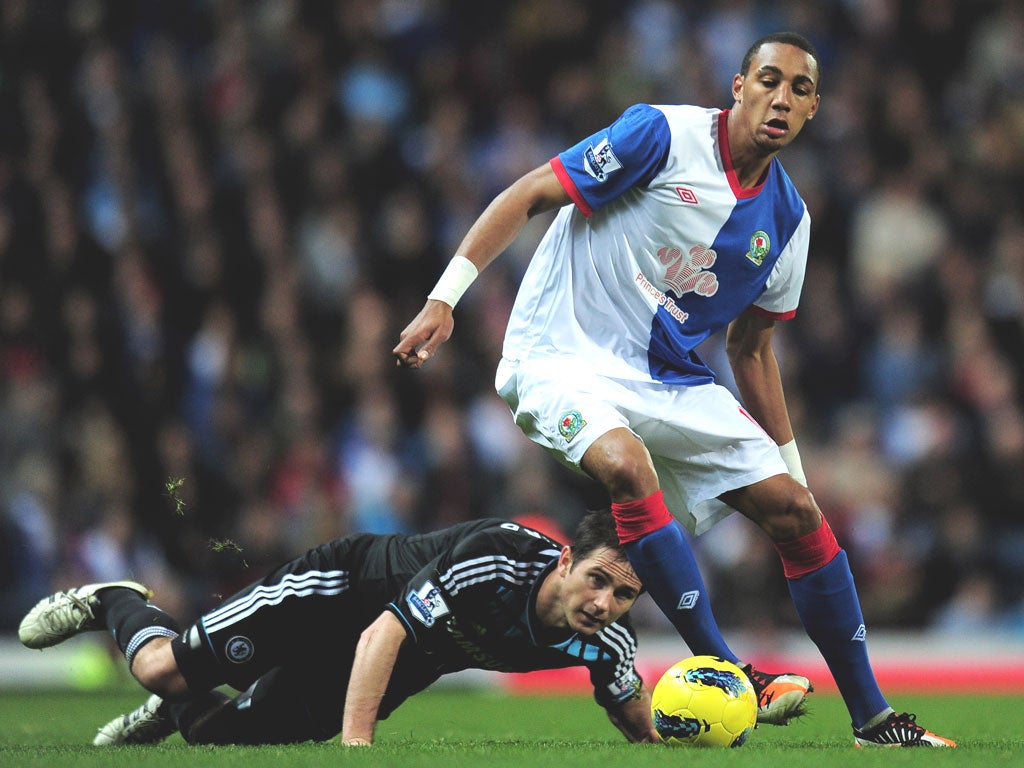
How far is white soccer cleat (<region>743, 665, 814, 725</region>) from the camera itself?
494 centimetres

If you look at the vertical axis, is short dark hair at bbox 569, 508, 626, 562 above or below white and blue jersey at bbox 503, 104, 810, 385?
below

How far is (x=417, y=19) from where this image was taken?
13016 millimetres

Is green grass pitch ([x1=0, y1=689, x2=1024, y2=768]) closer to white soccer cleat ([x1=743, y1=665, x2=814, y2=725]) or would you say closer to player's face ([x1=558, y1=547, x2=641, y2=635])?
white soccer cleat ([x1=743, y1=665, x2=814, y2=725])

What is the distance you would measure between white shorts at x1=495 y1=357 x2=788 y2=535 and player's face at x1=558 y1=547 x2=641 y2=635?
0.32 meters

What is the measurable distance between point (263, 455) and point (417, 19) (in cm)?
458

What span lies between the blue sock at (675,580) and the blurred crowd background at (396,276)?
466 centimetres

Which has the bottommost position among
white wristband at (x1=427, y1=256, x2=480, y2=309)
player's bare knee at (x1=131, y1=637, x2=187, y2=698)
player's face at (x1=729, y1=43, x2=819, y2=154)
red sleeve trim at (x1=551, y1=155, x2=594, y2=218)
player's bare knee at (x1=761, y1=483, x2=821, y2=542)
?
player's bare knee at (x1=131, y1=637, x2=187, y2=698)

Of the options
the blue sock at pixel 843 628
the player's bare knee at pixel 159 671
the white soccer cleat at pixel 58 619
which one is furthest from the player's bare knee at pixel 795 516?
the white soccer cleat at pixel 58 619

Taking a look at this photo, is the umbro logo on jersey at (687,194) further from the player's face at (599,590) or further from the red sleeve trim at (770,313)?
the player's face at (599,590)

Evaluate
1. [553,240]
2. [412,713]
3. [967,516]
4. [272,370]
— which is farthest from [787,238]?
[272,370]

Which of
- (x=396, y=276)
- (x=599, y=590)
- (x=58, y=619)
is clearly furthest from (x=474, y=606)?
(x=396, y=276)

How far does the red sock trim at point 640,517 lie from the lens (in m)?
4.72

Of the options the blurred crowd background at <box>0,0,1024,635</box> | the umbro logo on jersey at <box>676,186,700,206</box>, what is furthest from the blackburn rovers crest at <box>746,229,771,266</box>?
the blurred crowd background at <box>0,0,1024,635</box>

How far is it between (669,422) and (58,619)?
101 inches
